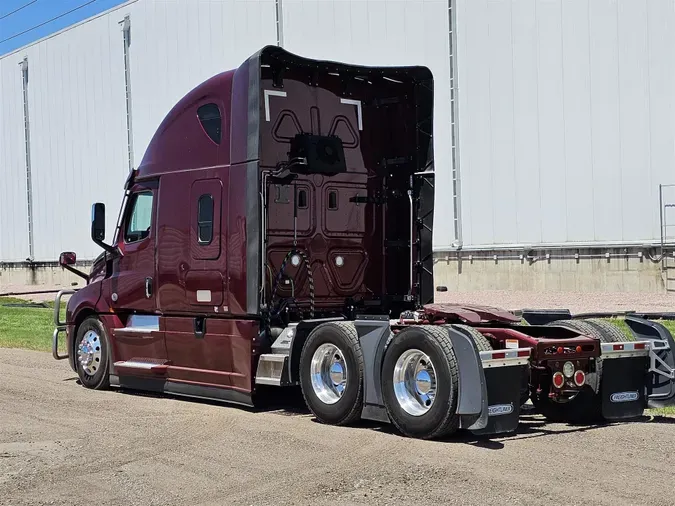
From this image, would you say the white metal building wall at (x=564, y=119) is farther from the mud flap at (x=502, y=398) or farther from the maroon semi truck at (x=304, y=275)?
the mud flap at (x=502, y=398)

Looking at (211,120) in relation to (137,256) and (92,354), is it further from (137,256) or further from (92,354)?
A: (92,354)

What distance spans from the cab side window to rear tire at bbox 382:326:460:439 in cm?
424

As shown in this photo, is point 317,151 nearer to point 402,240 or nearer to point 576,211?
point 402,240

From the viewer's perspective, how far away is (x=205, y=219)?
10.9 metres

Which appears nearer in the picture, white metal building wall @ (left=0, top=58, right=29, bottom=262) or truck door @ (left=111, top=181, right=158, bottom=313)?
truck door @ (left=111, top=181, right=158, bottom=313)

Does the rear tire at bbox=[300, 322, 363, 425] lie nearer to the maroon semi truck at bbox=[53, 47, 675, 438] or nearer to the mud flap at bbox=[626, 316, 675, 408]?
the maroon semi truck at bbox=[53, 47, 675, 438]

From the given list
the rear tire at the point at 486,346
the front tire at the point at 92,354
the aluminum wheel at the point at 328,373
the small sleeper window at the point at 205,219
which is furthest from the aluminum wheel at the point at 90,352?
the rear tire at the point at 486,346

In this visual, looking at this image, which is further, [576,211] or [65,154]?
[65,154]

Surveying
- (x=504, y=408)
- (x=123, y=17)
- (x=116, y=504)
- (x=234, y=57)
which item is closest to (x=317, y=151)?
(x=504, y=408)

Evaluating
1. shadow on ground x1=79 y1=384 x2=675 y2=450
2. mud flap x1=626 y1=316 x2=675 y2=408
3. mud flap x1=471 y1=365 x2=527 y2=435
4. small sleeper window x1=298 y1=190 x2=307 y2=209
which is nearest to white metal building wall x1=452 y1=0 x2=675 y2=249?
small sleeper window x1=298 y1=190 x2=307 y2=209

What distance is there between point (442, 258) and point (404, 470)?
74.4 ft

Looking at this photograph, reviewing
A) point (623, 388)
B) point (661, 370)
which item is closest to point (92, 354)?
point (623, 388)

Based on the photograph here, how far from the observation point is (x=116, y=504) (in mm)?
6375

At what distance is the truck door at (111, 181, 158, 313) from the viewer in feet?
38.1
